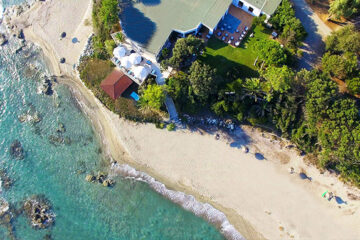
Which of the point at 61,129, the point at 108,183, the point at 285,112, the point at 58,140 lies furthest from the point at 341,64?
the point at 58,140

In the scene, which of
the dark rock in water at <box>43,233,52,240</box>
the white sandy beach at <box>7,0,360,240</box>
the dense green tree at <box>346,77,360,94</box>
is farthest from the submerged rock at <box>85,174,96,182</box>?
the dense green tree at <box>346,77,360,94</box>

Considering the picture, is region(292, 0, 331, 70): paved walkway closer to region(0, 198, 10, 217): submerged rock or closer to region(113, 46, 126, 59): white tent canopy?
region(113, 46, 126, 59): white tent canopy

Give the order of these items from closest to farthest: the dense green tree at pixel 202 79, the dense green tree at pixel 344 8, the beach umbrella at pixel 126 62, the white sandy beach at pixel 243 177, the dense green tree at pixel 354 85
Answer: the dense green tree at pixel 202 79 → the dense green tree at pixel 354 85 → the dense green tree at pixel 344 8 → the white sandy beach at pixel 243 177 → the beach umbrella at pixel 126 62

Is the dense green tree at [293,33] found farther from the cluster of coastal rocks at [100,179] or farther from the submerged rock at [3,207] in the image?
the submerged rock at [3,207]

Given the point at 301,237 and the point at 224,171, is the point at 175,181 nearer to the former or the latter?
the point at 224,171

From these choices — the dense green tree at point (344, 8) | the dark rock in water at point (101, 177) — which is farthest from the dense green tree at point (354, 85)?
the dark rock in water at point (101, 177)

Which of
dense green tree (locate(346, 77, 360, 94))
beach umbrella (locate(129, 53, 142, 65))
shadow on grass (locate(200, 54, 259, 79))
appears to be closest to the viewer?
dense green tree (locate(346, 77, 360, 94))

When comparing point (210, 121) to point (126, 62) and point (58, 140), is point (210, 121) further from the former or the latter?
point (58, 140)
